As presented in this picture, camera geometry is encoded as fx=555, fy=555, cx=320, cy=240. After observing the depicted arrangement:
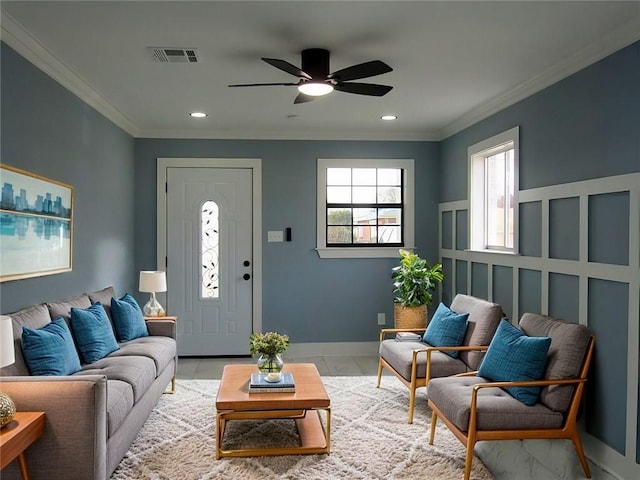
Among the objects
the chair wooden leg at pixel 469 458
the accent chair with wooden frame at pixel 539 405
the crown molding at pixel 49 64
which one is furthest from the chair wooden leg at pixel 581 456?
the crown molding at pixel 49 64

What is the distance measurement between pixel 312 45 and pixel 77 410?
2.39 metres

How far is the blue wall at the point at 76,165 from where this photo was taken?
3258 mm

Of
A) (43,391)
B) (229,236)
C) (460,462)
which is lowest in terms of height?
(460,462)

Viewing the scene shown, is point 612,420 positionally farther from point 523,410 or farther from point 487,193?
point 487,193

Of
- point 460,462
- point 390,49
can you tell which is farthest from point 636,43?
point 460,462

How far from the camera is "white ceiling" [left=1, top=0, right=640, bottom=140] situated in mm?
2855

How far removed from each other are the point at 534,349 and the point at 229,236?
12.3 feet

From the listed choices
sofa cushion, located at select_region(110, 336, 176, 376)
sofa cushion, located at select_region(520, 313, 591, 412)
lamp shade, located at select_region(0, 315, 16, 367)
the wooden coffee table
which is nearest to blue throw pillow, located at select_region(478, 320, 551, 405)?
sofa cushion, located at select_region(520, 313, 591, 412)

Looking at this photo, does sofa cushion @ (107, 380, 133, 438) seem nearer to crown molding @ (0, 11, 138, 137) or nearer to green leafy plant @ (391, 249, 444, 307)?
crown molding @ (0, 11, 138, 137)

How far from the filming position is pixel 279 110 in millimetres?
5148

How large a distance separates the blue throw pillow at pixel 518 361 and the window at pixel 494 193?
1122 millimetres

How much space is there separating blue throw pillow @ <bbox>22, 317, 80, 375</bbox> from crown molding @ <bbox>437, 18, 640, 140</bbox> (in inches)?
141

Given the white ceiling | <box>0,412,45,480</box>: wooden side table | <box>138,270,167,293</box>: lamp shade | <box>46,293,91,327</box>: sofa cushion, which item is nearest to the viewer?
<box>0,412,45,480</box>: wooden side table

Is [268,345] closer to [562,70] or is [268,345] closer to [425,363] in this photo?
[425,363]
